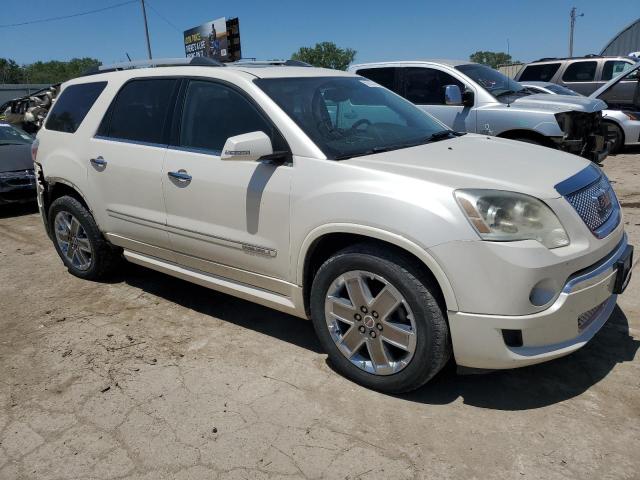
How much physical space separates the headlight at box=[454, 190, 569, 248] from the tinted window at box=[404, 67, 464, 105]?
5.43 meters

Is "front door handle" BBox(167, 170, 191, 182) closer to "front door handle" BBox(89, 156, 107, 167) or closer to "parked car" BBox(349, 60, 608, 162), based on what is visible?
"front door handle" BBox(89, 156, 107, 167)

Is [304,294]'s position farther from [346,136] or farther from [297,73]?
[297,73]

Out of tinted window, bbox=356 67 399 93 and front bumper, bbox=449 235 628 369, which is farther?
tinted window, bbox=356 67 399 93

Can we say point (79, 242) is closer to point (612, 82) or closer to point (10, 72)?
point (612, 82)

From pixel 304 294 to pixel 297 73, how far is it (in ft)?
5.23

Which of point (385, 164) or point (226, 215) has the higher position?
point (385, 164)

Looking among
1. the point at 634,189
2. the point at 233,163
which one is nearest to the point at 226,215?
the point at 233,163

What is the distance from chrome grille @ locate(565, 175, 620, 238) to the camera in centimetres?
287

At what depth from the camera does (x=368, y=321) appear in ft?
9.87

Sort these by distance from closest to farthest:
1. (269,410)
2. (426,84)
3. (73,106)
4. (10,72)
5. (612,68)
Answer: (269,410)
(73,106)
(426,84)
(612,68)
(10,72)

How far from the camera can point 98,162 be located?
4.35 meters

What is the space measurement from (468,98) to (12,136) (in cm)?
712

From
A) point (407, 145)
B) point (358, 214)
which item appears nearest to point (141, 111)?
point (407, 145)

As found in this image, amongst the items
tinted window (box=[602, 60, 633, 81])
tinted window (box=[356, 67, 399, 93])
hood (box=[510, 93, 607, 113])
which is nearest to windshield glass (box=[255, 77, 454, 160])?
hood (box=[510, 93, 607, 113])
